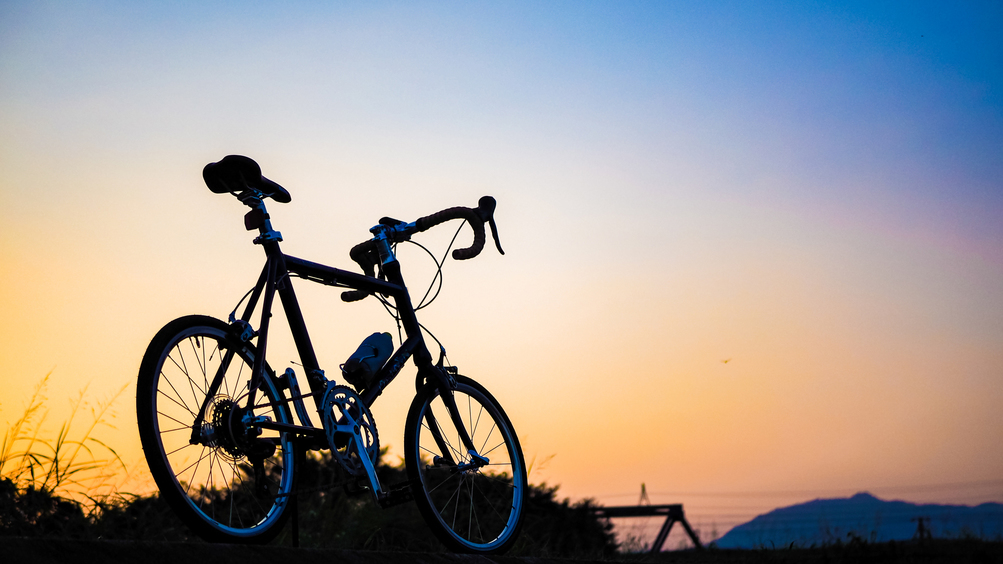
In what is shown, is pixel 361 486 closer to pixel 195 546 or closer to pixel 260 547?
pixel 260 547

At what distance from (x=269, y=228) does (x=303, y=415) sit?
0.67m

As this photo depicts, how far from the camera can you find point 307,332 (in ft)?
10.5

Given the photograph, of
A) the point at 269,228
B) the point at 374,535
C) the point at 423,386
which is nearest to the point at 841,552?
the point at 374,535

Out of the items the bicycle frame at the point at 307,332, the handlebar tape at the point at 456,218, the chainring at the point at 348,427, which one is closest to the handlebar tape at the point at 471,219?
the handlebar tape at the point at 456,218

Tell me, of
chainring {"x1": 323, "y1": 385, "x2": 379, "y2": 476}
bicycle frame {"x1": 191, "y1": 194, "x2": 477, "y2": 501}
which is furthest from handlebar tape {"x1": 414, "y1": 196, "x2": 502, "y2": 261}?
chainring {"x1": 323, "y1": 385, "x2": 379, "y2": 476}

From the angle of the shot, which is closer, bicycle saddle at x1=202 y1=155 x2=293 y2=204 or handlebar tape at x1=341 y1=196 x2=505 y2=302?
bicycle saddle at x1=202 y1=155 x2=293 y2=204

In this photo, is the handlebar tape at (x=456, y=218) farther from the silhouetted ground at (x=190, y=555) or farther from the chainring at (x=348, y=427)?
the silhouetted ground at (x=190, y=555)

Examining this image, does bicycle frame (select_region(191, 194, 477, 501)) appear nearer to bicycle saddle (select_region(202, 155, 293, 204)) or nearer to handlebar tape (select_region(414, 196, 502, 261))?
bicycle saddle (select_region(202, 155, 293, 204))

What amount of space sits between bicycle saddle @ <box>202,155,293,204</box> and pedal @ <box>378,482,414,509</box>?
123 centimetres

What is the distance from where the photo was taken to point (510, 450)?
4156mm

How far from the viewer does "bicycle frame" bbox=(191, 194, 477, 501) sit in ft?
9.36

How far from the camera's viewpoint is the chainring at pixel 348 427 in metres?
3.10

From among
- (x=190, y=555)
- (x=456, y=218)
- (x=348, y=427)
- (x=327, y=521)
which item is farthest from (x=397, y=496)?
(x=327, y=521)

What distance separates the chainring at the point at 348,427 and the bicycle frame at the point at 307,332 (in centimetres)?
4
